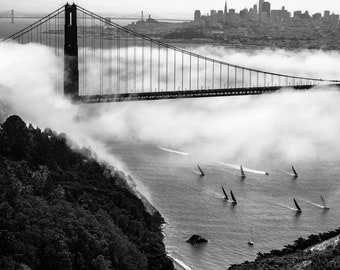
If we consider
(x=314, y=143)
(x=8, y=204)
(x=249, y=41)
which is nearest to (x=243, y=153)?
(x=314, y=143)

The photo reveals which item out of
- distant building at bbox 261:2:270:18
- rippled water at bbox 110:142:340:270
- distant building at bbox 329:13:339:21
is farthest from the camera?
distant building at bbox 261:2:270:18

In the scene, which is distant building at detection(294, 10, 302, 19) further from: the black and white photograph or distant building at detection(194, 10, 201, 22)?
the black and white photograph

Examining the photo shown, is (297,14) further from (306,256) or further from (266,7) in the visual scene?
(306,256)

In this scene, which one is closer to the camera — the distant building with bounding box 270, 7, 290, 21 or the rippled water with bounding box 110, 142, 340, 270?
the rippled water with bounding box 110, 142, 340, 270

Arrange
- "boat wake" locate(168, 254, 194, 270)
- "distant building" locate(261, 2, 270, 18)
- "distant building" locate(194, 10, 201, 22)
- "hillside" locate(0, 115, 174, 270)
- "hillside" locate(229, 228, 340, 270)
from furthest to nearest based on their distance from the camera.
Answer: "distant building" locate(261, 2, 270, 18)
"distant building" locate(194, 10, 201, 22)
"boat wake" locate(168, 254, 194, 270)
"hillside" locate(229, 228, 340, 270)
"hillside" locate(0, 115, 174, 270)

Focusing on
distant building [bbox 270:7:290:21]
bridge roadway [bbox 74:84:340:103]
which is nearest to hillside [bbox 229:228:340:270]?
bridge roadway [bbox 74:84:340:103]

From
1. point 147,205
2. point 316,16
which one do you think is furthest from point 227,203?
point 316,16

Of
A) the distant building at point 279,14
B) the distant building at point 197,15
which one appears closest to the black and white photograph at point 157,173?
the distant building at point 197,15
